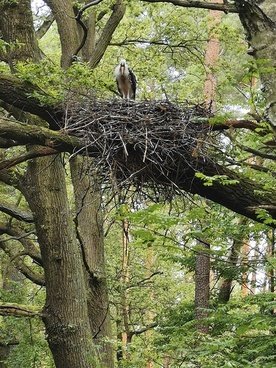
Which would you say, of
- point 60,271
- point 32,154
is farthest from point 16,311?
point 32,154

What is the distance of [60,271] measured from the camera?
6242 mm

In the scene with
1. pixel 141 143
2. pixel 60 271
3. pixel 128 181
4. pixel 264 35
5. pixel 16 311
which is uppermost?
pixel 264 35

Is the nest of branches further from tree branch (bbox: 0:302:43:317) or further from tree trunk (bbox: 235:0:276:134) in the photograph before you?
tree branch (bbox: 0:302:43:317)

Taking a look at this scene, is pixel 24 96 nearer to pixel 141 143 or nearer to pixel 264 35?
pixel 141 143

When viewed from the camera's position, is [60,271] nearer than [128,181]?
No

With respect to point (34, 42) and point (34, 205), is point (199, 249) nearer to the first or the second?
point (34, 205)

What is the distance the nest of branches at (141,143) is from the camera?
3.87m

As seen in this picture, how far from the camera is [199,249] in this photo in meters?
4.29

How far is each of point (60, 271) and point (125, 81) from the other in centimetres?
250

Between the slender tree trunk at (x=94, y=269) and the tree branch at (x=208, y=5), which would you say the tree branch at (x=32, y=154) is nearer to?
the tree branch at (x=208, y=5)

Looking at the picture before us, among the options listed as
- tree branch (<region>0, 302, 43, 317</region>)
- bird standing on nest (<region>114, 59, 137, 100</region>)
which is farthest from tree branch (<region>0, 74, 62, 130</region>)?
bird standing on nest (<region>114, 59, 137, 100</region>)

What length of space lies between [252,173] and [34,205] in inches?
110

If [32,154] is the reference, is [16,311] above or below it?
below

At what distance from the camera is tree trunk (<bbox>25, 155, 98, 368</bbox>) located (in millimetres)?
6031
